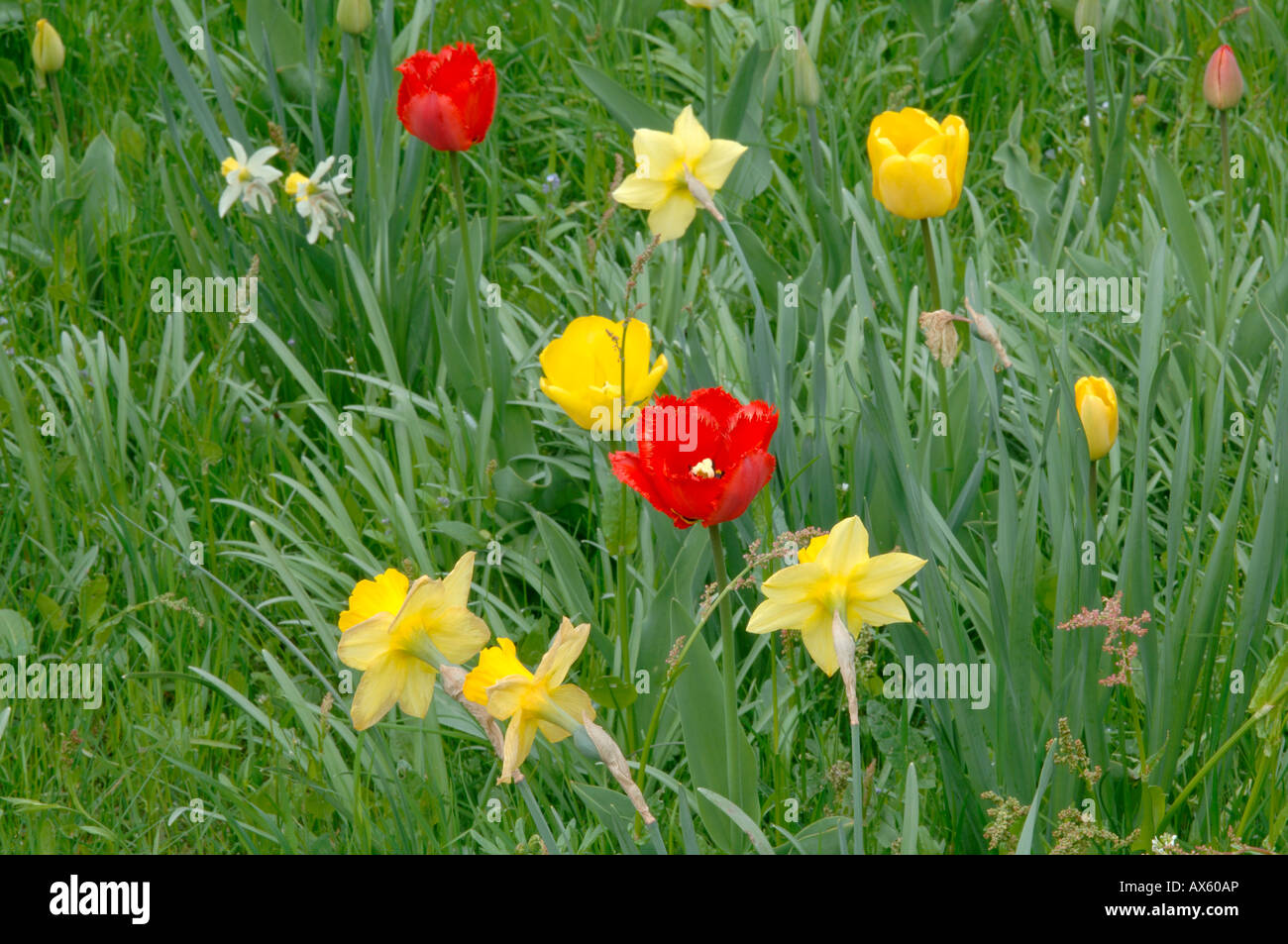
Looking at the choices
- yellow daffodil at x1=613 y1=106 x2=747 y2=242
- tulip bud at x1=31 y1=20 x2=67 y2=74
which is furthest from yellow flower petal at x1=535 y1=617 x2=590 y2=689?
tulip bud at x1=31 y1=20 x2=67 y2=74

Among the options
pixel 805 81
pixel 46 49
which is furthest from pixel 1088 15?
pixel 46 49

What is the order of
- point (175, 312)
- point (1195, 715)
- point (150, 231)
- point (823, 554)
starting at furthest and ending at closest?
1. point (150, 231)
2. point (175, 312)
3. point (1195, 715)
4. point (823, 554)

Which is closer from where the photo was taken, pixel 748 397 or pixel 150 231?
pixel 748 397

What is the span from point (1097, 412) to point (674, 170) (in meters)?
0.63

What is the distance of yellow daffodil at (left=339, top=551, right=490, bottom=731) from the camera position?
1042 mm

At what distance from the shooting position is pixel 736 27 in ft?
9.97

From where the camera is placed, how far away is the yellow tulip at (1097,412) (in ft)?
4.47

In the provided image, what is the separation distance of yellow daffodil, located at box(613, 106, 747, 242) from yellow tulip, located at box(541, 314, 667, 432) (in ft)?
0.89

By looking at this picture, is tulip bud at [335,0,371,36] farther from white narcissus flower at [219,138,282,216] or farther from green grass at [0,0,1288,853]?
white narcissus flower at [219,138,282,216]

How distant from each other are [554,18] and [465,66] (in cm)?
116

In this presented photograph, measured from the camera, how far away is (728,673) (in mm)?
1218
